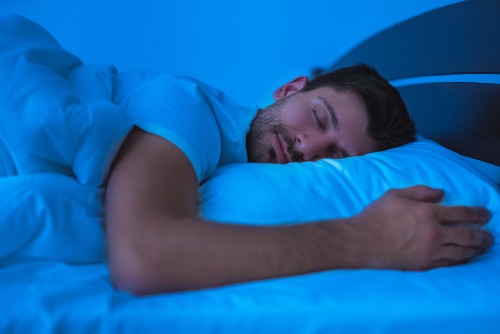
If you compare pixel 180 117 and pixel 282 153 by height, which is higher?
pixel 180 117

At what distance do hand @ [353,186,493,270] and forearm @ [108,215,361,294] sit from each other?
8cm

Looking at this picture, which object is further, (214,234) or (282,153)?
(282,153)

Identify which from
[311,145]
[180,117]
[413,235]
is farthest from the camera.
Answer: [311,145]

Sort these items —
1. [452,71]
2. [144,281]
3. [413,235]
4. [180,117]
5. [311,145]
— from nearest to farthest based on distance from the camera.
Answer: [144,281] < [413,235] < [180,117] < [311,145] < [452,71]

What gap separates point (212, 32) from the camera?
2.03m

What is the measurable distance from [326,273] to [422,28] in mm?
1299

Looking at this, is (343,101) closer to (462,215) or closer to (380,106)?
(380,106)

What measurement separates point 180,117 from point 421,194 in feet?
1.32

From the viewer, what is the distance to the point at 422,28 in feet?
5.22

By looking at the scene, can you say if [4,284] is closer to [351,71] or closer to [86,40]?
[351,71]

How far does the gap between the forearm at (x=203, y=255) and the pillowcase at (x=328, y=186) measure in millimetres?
118

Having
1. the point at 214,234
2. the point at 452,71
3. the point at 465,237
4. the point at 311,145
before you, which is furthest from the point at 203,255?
the point at 452,71

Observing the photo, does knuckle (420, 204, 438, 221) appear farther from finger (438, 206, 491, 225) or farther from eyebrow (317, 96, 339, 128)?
eyebrow (317, 96, 339, 128)

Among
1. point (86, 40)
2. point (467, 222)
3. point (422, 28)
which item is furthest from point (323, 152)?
point (86, 40)
